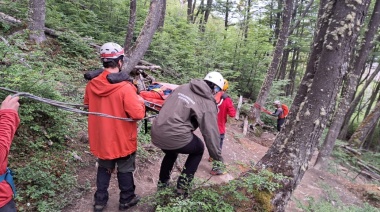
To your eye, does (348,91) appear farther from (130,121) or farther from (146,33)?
(130,121)

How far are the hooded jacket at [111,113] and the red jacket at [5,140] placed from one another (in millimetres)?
1172

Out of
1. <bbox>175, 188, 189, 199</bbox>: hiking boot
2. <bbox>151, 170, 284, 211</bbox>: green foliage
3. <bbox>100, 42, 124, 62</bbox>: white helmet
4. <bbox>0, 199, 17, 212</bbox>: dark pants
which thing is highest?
<bbox>100, 42, 124, 62</bbox>: white helmet

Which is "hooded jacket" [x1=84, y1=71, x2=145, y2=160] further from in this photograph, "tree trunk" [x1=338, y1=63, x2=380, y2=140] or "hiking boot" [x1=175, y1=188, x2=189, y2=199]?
"tree trunk" [x1=338, y1=63, x2=380, y2=140]

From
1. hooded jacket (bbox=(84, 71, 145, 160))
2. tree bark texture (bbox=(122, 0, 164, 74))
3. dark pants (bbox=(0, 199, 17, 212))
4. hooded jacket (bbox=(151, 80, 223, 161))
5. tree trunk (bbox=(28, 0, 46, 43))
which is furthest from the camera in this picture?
tree trunk (bbox=(28, 0, 46, 43))

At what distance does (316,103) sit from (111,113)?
2.97m

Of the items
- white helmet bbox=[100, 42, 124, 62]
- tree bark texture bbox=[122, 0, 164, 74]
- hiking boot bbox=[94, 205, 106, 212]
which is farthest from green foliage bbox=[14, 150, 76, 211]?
tree bark texture bbox=[122, 0, 164, 74]

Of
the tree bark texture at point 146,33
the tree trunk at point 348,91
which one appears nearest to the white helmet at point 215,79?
the tree bark texture at point 146,33

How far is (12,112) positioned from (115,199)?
2.50 meters

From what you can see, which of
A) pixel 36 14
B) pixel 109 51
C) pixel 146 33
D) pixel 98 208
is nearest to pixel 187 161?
pixel 98 208

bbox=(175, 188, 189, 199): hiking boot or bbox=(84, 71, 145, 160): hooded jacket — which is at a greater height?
bbox=(84, 71, 145, 160): hooded jacket

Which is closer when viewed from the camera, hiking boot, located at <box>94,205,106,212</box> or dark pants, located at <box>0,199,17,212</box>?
dark pants, located at <box>0,199,17,212</box>

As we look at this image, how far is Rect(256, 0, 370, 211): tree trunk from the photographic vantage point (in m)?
3.88

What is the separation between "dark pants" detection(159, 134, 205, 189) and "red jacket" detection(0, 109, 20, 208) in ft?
6.44

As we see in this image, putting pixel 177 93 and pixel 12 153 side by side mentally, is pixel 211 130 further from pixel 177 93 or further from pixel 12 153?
pixel 12 153
